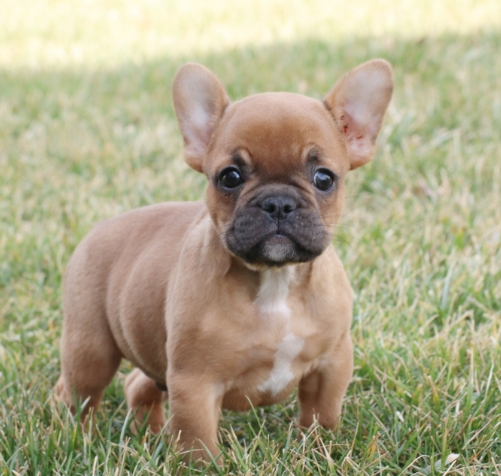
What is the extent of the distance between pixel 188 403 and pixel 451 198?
309 cm

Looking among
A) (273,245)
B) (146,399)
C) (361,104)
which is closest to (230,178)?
(273,245)

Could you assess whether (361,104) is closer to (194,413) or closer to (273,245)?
(273,245)

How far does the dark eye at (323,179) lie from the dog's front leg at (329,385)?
65 cm

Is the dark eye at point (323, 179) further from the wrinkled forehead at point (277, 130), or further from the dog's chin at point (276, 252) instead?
the dog's chin at point (276, 252)

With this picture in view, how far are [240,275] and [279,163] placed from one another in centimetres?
48

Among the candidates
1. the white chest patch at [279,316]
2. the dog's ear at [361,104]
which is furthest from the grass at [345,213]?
the dog's ear at [361,104]

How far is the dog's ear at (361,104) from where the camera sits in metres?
3.35

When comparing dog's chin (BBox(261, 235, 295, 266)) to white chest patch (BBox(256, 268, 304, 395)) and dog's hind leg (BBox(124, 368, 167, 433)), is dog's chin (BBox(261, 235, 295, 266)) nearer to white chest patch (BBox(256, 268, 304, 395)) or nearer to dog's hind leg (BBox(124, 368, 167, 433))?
white chest patch (BBox(256, 268, 304, 395))

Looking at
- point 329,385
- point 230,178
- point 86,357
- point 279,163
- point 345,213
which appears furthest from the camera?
point 345,213

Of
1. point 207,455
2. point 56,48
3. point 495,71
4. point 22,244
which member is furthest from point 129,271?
point 56,48

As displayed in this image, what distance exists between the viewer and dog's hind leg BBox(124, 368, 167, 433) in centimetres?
379

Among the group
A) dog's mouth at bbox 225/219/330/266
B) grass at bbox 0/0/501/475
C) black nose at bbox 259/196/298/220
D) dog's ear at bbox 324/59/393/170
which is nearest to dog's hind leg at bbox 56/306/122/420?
grass at bbox 0/0/501/475

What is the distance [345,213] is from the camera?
17.9ft

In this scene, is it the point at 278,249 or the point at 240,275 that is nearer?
the point at 278,249
